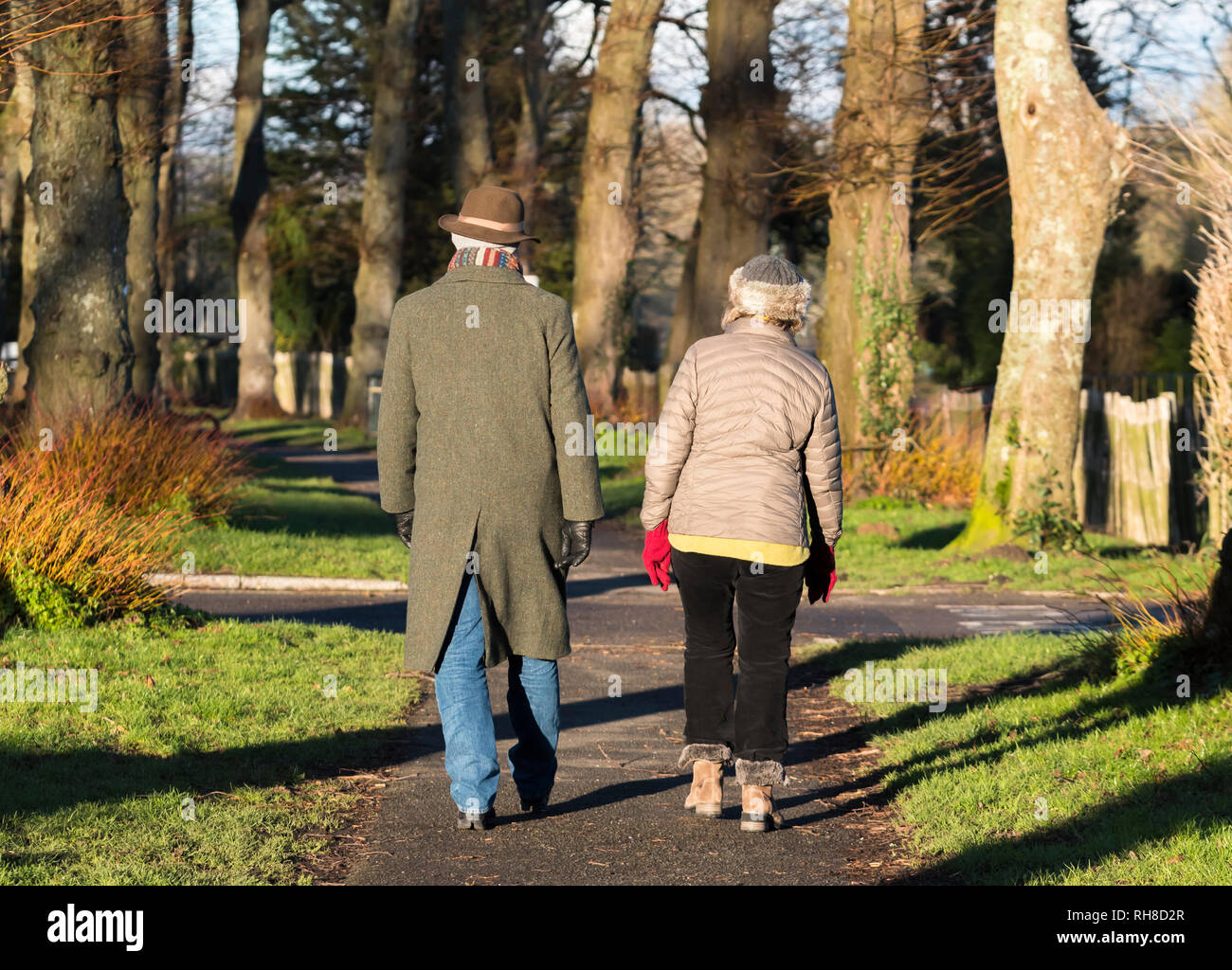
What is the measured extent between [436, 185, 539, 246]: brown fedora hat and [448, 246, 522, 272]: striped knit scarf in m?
0.04

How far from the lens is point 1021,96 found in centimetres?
1329

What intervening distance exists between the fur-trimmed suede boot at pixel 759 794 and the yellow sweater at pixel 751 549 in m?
0.77

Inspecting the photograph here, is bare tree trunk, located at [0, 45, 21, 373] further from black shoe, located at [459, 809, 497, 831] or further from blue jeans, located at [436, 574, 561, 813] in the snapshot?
black shoe, located at [459, 809, 497, 831]

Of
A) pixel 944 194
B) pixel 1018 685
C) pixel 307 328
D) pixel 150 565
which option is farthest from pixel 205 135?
pixel 1018 685

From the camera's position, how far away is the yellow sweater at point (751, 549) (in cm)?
566

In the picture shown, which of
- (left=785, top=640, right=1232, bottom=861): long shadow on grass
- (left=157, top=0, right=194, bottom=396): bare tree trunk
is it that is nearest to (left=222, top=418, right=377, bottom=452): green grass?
(left=157, top=0, right=194, bottom=396): bare tree trunk

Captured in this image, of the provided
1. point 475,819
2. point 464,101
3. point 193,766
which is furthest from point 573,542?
point 464,101

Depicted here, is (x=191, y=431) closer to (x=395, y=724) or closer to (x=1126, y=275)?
(x=395, y=724)

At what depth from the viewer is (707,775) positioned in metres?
5.90

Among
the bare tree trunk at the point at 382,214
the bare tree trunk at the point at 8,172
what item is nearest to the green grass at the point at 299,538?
the bare tree trunk at the point at 8,172

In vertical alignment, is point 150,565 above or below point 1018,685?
above

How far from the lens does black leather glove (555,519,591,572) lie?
225 inches

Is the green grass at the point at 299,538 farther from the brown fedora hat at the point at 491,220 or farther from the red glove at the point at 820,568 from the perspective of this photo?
the red glove at the point at 820,568

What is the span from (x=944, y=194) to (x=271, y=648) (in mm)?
12368
